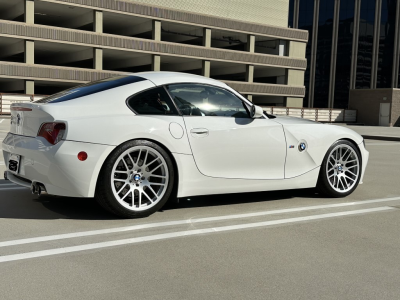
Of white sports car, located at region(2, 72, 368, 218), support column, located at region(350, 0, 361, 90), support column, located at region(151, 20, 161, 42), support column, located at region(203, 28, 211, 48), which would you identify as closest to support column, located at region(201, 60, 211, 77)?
support column, located at region(203, 28, 211, 48)

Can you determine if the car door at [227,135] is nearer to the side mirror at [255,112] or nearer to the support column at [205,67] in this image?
the side mirror at [255,112]

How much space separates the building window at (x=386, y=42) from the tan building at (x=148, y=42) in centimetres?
1543

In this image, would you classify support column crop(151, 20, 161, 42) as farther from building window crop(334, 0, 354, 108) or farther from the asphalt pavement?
the asphalt pavement

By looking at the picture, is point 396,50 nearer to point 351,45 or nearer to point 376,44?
point 376,44

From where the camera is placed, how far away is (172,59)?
50594mm

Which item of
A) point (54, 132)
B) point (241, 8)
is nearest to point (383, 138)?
point (54, 132)

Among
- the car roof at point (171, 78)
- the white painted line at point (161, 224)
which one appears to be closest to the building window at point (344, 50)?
the white painted line at point (161, 224)

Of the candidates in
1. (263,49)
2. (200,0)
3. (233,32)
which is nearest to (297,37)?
(263,49)

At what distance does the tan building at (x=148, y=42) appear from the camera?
41731mm

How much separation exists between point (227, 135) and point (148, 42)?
42538 mm

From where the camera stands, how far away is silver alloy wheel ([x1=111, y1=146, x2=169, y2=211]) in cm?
496

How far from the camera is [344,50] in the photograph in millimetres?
68188

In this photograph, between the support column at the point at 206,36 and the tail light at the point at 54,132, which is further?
the support column at the point at 206,36

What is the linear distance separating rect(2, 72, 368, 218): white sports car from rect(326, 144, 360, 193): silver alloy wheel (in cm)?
26
